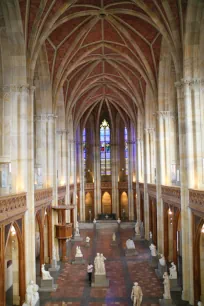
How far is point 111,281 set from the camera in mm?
19953

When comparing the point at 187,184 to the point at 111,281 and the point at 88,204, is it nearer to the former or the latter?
the point at 111,281

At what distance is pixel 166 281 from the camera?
16016mm

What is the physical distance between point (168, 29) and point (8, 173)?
36.4ft

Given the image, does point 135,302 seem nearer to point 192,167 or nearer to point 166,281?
point 166,281

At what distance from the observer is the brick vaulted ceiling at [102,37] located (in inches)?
680

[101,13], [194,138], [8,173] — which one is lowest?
[8,173]

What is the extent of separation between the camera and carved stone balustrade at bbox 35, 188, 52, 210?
1931 centimetres

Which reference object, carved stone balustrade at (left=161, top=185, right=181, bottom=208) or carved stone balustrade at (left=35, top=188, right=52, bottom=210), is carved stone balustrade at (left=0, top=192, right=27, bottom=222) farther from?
carved stone balustrade at (left=161, top=185, right=181, bottom=208)

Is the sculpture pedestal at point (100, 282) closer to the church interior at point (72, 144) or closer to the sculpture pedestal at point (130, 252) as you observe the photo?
the church interior at point (72, 144)

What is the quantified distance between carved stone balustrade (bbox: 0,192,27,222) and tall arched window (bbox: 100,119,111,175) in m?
29.5

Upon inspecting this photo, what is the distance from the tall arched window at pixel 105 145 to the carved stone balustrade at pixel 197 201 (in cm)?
3007

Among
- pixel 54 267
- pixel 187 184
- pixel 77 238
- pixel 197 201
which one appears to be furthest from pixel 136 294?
pixel 77 238

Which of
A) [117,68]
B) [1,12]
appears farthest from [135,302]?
[117,68]

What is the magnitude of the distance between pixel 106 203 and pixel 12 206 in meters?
32.0
